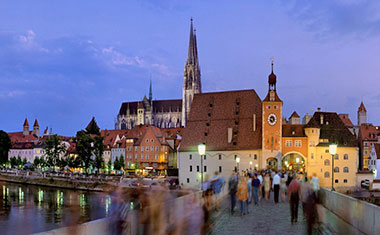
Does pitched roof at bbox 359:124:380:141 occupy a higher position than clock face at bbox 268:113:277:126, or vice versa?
clock face at bbox 268:113:277:126

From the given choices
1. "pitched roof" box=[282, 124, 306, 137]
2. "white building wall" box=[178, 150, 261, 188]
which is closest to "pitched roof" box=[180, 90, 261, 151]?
"white building wall" box=[178, 150, 261, 188]

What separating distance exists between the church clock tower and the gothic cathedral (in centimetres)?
9843

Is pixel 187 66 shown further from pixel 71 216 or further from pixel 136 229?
pixel 136 229

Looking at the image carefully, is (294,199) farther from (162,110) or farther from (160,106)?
(160,106)

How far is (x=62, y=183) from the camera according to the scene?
87500mm

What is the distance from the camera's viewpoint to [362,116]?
5443 inches

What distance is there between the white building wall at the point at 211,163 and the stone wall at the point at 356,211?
5129 cm

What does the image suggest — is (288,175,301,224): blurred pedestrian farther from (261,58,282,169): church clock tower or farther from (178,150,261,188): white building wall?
(178,150,261,188): white building wall

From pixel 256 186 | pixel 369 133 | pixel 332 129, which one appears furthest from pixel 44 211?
pixel 369 133

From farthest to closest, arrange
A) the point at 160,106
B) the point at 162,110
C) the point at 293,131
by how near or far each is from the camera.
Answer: the point at 160,106 < the point at 162,110 < the point at 293,131

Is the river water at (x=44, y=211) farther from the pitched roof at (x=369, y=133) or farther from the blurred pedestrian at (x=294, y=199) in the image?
the pitched roof at (x=369, y=133)

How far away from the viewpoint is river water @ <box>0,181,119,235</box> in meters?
40.6

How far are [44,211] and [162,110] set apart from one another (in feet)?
449

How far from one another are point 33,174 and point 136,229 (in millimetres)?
90772
